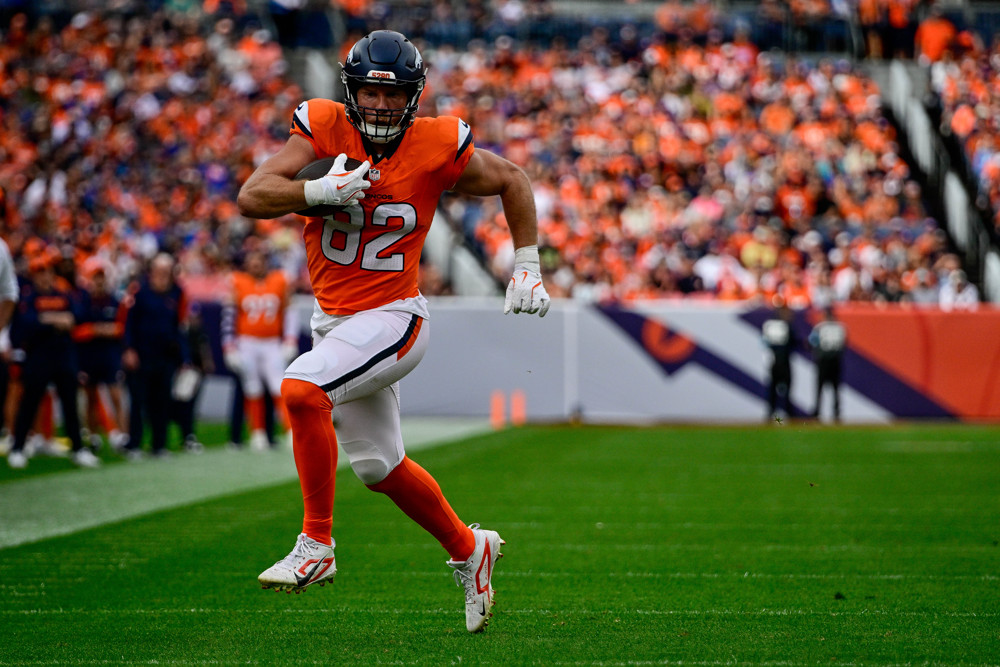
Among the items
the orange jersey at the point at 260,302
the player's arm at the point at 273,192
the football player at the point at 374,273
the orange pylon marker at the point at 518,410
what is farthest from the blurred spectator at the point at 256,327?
the player's arm at the point at 273,192

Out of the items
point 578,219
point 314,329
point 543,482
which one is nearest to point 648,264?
point 578,219

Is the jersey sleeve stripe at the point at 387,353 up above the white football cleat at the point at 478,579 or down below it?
above

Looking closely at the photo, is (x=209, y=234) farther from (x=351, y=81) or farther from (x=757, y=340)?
(x=351, y=81)

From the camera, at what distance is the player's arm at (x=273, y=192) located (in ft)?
13.6

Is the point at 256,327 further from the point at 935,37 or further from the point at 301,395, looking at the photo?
the point at 935,37

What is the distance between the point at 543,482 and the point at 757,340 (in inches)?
315

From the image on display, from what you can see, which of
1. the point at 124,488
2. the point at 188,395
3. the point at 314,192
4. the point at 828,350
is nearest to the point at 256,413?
the point at 188,395

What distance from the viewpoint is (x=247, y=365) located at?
12531 mm

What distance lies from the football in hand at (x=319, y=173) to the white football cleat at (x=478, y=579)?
1.30 meters

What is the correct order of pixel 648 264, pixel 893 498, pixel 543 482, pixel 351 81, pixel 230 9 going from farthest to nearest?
pixel 230 9, pixel 648 264, pixel 543 482, pixel 893 498, pixel 351 81

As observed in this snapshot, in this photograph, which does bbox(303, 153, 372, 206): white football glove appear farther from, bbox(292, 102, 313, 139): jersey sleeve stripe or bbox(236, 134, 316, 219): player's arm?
bbox(292, 102, 313, 139): jersey sleeve stripe

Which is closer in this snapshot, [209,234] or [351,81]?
[351,81]

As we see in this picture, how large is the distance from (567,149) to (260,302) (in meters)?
9.18

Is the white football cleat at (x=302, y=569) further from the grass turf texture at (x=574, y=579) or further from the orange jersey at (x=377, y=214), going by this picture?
the orange jersey at (x=377, y=214)
